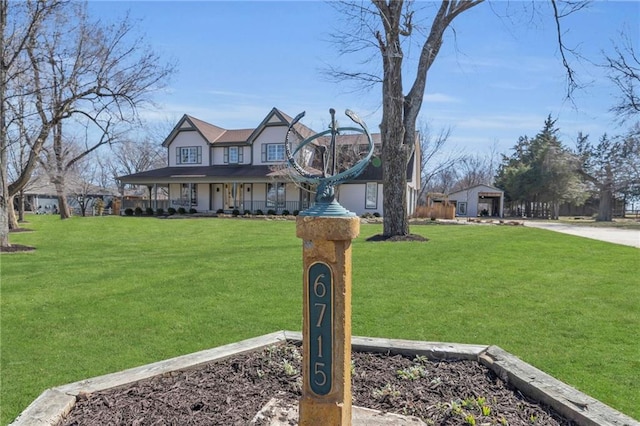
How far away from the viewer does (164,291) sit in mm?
6605

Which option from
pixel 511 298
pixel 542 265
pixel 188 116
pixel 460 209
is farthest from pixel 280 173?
pixel 460 209

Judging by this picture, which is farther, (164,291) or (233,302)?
(164,291)

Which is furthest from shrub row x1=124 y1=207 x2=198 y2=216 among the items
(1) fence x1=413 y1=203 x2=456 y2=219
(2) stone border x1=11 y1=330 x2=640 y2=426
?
(2) stone border x1=11 y1=330 x2=640 y2=426

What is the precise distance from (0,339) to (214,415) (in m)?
3.43

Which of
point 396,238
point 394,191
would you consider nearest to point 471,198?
point 394,191

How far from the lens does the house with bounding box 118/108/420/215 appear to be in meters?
28.0

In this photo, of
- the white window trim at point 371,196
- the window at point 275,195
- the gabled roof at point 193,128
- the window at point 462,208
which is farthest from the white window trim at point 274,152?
the window at point 462,208

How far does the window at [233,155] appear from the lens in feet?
101

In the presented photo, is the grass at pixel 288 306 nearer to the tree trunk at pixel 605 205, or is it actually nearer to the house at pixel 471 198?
the tree trunk at pixel 605 205

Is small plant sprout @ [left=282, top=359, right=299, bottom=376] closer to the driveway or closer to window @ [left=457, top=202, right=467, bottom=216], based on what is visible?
the driveway

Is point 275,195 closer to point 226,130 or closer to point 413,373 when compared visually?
point 226,130

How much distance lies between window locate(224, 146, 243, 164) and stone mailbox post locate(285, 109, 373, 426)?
29.2m

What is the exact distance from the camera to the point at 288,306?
579 cm

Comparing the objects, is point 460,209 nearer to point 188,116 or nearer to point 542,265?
point 188,116
